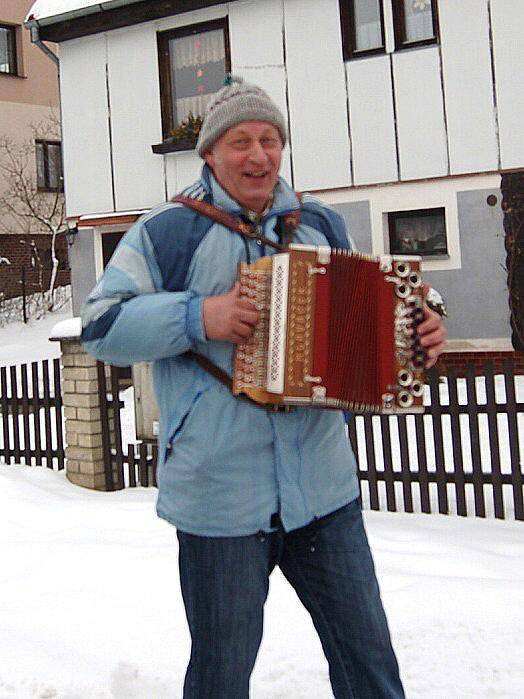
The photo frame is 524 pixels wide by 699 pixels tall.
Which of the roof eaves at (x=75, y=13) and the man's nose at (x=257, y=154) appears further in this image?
the roof eaves at (x=75, y=13)

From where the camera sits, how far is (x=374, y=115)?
1156 centimetres

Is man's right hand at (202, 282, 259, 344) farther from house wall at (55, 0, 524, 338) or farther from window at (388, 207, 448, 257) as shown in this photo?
window at (388, 207, 448, 257)

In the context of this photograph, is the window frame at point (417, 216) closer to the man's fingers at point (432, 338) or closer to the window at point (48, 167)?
the man's fingers at point (432, 338)

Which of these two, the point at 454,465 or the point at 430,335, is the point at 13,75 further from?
the point at 430,335

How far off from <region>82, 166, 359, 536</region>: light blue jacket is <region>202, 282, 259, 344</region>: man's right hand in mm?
30

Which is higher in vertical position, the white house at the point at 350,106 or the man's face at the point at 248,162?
the white house at the point at 350,106

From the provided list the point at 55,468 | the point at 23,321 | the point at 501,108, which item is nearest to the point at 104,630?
the point at 55,468

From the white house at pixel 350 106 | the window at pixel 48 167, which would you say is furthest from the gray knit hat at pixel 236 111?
the window at pixel 48 167

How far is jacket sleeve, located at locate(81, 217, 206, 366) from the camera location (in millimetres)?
A: 2152

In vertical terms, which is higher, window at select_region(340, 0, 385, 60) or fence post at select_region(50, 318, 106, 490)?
window at select_region(340, 0, 385, 60)

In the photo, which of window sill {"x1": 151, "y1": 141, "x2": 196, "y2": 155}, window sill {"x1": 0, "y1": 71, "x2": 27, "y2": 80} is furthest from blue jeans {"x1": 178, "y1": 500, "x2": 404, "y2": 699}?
window sill {"x1": 0, "y1": 71, "x2": 27, "y2": 80}

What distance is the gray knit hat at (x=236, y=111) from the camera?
2250mm

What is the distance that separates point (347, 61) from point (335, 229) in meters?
9.88

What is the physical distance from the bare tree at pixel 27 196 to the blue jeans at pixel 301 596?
62.3ft
